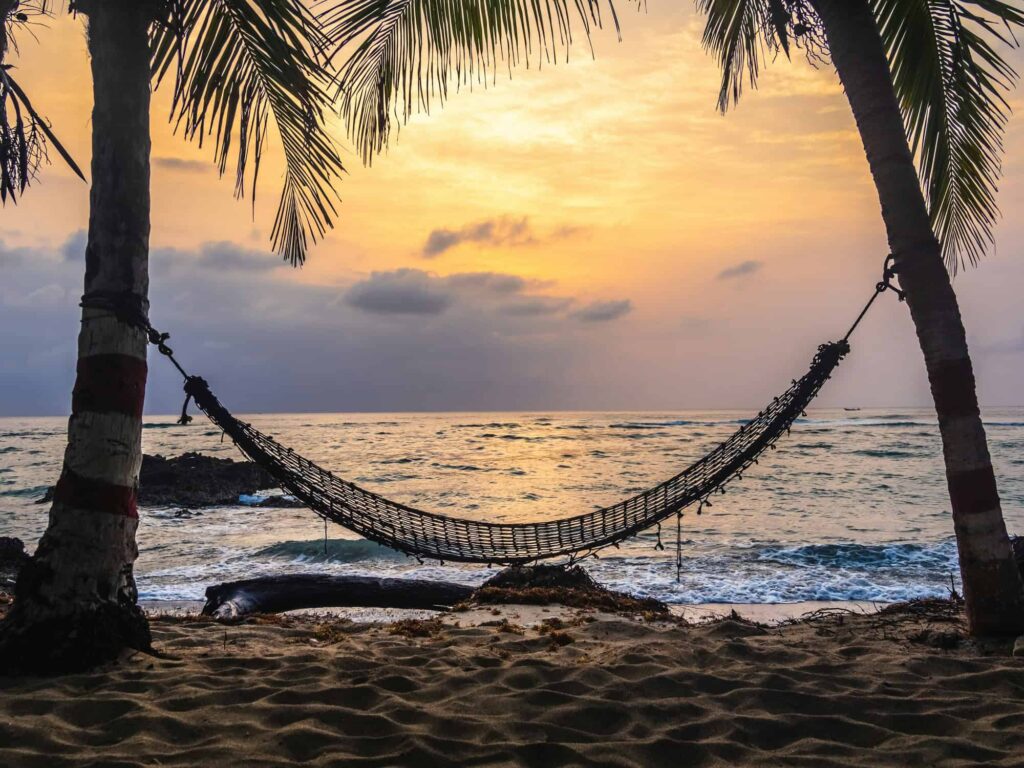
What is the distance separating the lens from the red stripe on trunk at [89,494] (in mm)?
2918

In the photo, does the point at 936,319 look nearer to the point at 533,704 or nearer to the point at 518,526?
the point at 533,704

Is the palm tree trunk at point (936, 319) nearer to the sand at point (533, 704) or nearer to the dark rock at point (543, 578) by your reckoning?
the sand at point (533, 704)

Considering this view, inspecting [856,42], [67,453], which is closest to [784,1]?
[856,42]

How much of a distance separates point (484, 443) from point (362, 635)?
28.8 metres

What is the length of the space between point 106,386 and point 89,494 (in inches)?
17.9

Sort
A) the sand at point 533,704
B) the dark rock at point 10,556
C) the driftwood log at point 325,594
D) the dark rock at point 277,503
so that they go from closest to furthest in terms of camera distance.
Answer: the sand at point 533,704 < the driftwood log at point 325,594 < the dark rock at point 10,556 < the dark rock at point 277,503

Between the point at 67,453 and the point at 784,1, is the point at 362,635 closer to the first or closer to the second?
the point at 67,453

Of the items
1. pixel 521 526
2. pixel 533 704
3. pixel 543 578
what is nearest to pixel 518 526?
pixel 521 526

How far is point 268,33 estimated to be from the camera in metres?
2.99

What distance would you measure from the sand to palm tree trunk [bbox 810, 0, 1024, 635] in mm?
325

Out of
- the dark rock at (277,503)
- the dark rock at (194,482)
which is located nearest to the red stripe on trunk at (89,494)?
the dark rock at (277,503)

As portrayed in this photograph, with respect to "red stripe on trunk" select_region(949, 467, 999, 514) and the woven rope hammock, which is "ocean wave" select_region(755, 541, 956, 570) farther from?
"red stripe on trunk" select_region(949, 467, 999, 514)

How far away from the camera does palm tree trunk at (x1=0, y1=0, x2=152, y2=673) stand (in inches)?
112

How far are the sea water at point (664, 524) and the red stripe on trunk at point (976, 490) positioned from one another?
12.0ft
